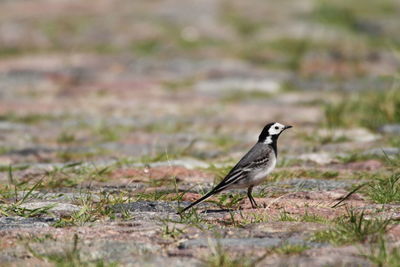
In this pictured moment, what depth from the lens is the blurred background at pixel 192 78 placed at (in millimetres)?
8969

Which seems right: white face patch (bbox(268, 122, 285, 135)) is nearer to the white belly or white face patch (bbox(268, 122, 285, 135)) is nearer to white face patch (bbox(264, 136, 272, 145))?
white face patch (bbox(264, 136, 272, 145))

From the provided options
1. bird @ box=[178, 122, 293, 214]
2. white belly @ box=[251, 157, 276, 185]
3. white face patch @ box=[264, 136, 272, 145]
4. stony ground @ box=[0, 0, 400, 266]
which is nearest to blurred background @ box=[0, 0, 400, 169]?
stony ground @ box=[0, 0, 400, 266]

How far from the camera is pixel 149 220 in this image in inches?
191

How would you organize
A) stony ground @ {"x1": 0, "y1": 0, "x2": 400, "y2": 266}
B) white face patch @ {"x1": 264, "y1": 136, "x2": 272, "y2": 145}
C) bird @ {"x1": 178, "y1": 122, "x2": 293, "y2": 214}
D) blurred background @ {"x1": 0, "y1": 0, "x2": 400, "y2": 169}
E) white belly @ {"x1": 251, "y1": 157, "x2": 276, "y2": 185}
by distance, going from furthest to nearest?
1. blurred background @ {"x1": 0, "y1": 0, "x2": 400, "y2": 169}
2. white face patch @ {"x1": 264, "y1": 136, "x2": 272, "y2": 145}
3. white belly @ {"x1": 251, "y1": 157, "x2": 276, "y2": 185}
4. bird @ {"x1": 178, "y1": 122, "x2": 293, "y2": 214}
5. stony ground @ {"x1": 0, "y1": 0, "x2": 400, "y2": 266}

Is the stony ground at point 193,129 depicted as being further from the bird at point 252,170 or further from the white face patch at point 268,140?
the white face patch at point 268,140

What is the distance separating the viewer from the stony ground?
14.0 ft

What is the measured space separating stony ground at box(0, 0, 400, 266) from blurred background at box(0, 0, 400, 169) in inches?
1.7

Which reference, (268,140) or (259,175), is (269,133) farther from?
(259,175)

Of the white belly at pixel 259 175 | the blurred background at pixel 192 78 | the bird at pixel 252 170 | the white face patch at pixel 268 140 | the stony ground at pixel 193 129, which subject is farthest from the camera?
the blurred background at pixel 192 78

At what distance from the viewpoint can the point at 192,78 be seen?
13945mm

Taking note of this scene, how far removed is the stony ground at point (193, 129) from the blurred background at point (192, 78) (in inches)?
1.7

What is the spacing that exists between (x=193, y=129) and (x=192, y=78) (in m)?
4.11

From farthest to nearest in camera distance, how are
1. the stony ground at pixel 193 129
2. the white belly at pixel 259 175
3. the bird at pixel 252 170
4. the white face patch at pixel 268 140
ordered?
the white face patch at pixel 268 140
the white belly at pixel 259 175
the bird at pixel 252 170
the stony ground at pixel 193 129

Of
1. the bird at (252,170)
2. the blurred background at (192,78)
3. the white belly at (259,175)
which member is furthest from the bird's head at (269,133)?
the blurred background at (192,78)
